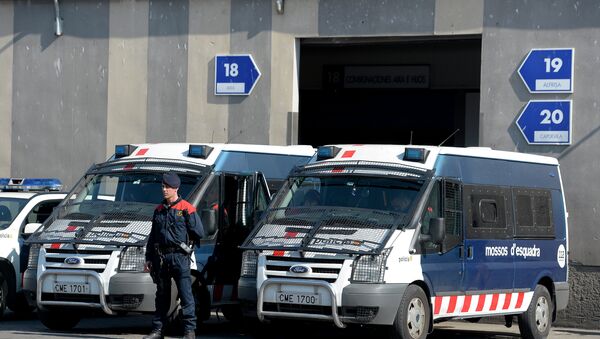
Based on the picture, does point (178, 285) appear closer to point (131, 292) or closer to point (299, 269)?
point (131, 292)

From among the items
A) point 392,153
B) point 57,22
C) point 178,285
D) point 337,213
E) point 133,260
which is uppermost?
point 57,22

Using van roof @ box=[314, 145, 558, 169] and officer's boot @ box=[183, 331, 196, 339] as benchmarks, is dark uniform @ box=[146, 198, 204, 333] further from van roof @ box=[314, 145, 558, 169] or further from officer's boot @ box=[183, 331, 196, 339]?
van roof @ box=[314, 145, 558, 169]

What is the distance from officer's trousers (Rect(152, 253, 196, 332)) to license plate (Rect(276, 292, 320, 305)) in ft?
3.11

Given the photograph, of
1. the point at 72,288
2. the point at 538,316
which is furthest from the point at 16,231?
the point at 538,316

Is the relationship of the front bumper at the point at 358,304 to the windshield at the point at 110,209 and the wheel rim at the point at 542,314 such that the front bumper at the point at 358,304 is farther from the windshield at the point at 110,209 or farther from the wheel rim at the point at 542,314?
the wheel rim at the point at 542,314

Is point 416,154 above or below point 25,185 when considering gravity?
above

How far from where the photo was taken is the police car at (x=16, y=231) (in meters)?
16.1

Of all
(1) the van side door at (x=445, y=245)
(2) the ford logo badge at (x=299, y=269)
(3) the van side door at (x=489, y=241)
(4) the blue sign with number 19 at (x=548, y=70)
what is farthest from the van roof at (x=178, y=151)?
(4) the blue sign with number 19 at (x=548, y=70)

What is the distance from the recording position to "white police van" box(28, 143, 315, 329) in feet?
46.9

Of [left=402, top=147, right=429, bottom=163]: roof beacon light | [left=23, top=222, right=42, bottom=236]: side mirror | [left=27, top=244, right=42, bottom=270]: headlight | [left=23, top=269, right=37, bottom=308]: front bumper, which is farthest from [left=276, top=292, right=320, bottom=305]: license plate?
[left=23, top=222, right=42, bottom=236]: side mirror

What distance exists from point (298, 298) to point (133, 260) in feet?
7.14

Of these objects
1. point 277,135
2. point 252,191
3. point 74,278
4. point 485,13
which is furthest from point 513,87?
point 74,278

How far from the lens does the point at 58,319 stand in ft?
50.2

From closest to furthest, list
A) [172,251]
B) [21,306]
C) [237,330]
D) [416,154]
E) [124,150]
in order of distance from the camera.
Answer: [172,251], [416,154], [124,150], [237,330], [21,306]
